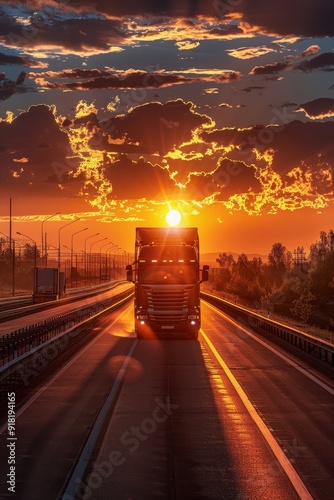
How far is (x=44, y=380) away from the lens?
2400 cm

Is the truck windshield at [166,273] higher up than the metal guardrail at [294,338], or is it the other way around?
the truck windshield at [166,273]

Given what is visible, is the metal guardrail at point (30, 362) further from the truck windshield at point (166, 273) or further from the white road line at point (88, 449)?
the truck windshield at point (166, 273)

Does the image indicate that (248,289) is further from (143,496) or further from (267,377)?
(143,496)

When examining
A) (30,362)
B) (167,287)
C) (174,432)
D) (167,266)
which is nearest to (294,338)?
(167,287)

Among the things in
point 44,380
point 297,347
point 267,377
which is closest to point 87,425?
point 44,380

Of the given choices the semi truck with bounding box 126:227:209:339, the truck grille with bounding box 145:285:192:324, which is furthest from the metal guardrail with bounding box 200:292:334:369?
the truck grille with bounding box 145:285:192:324

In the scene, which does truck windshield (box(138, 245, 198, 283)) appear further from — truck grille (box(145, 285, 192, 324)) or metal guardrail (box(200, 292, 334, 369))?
metal guardrail (box(200, 292, 334, 369))

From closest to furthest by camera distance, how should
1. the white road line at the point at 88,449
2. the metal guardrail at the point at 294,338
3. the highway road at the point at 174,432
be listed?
the white road line at the point at 88,449 < the highway road at the point at 174,432 < the metal guardrail at the point at 294,338

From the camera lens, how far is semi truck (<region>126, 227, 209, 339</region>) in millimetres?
38562

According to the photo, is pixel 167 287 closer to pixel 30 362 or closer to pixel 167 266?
pixel 167 266

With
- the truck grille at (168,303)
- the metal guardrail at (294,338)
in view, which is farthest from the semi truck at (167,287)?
the metal guardrail at (294,338)

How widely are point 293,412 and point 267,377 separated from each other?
6.54 m

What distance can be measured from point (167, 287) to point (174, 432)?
22.6 metres

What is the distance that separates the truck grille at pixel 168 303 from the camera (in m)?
38.5
